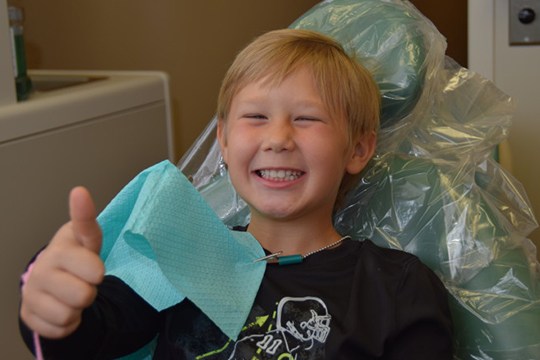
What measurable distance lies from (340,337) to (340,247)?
148mm

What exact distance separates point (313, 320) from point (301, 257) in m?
0.10

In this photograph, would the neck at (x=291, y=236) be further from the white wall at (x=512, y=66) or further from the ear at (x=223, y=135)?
the white wall at (x=512, y=66)

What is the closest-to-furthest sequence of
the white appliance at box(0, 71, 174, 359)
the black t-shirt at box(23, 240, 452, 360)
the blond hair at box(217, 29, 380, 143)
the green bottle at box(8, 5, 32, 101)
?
the black t-shirt at box(23, 240, 452, 360), the blond hair at box(217, 29, 380, 143), the white appliance at box(0, 71, 174, 359), the green bottle at box(8, 5, 32, 101)

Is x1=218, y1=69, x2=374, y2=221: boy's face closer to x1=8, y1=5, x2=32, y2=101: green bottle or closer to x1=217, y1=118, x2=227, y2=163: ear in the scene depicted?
x1=217, y1=118, x2=227, y2=163: ear

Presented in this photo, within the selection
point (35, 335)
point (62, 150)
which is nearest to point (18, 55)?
point (62, 150)

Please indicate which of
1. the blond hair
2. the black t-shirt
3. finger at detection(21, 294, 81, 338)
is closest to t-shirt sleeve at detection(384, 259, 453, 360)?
the black t-shirt

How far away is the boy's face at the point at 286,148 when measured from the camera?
3.52 ft

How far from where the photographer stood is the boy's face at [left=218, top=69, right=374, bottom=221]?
3.52ft

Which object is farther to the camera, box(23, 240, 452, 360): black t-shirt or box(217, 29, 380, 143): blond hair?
box(217, 29, 380, 143): blond hair

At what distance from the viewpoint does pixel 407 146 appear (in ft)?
4.34

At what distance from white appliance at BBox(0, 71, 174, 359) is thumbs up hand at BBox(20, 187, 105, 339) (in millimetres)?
781

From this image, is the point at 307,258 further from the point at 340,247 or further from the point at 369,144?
the point at 369,144

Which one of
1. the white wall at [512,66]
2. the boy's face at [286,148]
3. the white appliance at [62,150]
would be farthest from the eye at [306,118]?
the white wall at [512,66]

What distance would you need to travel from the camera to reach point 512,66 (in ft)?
5.83
